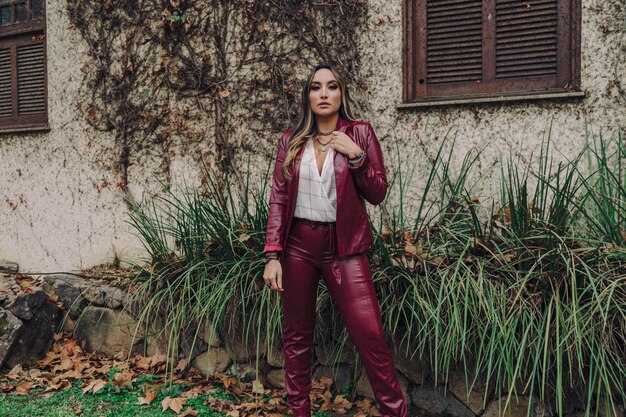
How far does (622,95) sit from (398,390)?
9.51ft

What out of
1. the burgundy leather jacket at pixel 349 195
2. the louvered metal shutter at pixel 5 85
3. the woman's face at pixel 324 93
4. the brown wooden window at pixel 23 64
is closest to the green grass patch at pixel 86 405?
the burgundy leather jacket at pixel 349 195

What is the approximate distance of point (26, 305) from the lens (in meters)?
4.52

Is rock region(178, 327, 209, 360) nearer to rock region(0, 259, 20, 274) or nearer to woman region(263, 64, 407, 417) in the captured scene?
woman region(263, 64, 407, 417)

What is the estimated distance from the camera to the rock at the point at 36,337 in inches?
174

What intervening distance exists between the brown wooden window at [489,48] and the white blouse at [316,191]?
211 centimetres

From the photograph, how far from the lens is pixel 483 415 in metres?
3.45

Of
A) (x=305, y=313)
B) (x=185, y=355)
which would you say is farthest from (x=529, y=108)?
(x=185, y=355)

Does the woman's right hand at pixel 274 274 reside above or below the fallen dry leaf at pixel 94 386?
above

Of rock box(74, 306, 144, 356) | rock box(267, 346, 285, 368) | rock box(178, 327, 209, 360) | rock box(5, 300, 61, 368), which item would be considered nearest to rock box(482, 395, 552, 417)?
rock box(267, 346, 285, 368)

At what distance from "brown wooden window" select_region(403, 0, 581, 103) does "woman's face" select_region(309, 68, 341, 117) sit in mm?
1936

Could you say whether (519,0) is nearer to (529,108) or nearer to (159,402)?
(529,108)

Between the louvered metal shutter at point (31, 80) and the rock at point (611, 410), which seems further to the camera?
the louvered metal shutter at point (31, 80)

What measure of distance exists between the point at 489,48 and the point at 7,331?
443 centimetres

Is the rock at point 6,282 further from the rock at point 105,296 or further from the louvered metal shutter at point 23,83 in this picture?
the louvered metal shutter at point 23,83
